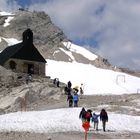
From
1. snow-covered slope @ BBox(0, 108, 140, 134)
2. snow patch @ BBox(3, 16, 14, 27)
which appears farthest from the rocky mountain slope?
snow-covered slope @ BBox(0, 108, 140, 134)

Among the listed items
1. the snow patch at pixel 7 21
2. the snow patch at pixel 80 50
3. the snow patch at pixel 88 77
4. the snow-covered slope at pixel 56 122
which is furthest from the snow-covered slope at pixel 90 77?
the snow-covered slope at pixel 56 122

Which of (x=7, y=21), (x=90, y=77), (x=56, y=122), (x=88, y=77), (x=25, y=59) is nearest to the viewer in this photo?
(x=56, y=122)

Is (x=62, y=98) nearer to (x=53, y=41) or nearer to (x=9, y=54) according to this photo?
(x=9, y=54)

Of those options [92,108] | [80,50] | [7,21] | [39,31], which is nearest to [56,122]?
[92,108]

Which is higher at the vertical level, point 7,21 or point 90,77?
point 7,21

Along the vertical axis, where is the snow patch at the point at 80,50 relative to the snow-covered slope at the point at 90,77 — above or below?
above

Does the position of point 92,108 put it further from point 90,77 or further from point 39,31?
point 39,31

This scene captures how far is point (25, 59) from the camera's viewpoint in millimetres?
86500

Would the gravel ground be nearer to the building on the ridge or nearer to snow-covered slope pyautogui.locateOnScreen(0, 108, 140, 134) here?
snow-covered slope pyautogui.locateOnScreen(0, 108, 140, 134)

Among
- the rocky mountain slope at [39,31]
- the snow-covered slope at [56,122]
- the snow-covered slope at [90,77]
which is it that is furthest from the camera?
the rocky mountain slope at [39,31]

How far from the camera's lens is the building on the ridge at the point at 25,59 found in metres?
85.6

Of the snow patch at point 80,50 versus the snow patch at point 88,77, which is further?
the snow patch at point 80,50

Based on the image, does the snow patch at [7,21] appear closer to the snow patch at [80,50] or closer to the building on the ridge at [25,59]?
the snow patch at [80,50]

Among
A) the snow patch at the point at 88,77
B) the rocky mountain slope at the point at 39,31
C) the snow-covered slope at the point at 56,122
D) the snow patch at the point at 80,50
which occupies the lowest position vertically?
the snow-covered slope at the point at 56,122
